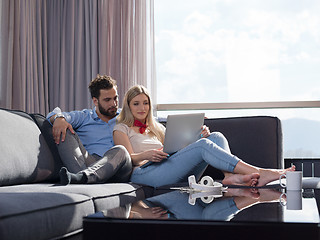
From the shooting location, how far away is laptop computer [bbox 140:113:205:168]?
296cm

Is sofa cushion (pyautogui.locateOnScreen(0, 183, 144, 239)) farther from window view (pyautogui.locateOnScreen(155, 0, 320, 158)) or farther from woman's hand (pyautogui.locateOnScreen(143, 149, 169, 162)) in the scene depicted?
window view (pyautogui.locateOnScreen(155, 0, 320, 158))

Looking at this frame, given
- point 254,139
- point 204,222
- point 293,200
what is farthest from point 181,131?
point 204,222

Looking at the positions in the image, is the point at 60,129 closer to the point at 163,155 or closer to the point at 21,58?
the point at 163,155

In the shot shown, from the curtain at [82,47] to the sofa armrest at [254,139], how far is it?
1509 millimetres

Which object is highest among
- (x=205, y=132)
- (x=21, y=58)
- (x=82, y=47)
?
(x=82, y=47)

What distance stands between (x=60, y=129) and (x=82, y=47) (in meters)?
1.98

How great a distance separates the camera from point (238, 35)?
4969 mm

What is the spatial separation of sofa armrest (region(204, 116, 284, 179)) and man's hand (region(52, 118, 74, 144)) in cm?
97

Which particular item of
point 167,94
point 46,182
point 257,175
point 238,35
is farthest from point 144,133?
point 238,35

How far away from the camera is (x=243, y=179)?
2699 millimetres

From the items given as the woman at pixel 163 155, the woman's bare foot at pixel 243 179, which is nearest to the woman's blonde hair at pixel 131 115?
the woman at pixel 163 155

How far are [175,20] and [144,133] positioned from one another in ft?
6.54

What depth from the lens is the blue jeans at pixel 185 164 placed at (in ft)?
9.47

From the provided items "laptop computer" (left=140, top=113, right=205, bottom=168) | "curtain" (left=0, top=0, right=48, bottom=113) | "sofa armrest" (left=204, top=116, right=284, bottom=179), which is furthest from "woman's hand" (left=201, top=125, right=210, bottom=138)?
"curtain" (left=0, top=0, right=48, bottom=113)
